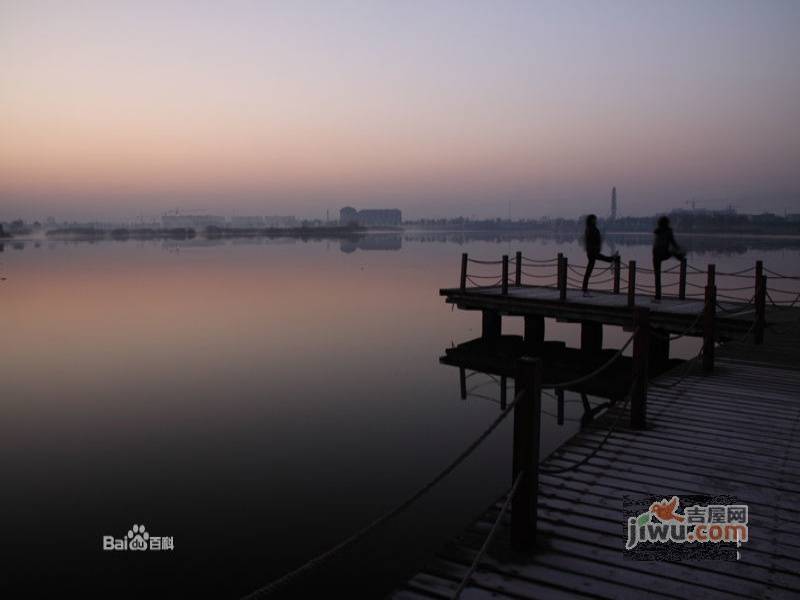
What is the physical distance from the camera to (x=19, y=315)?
100 feet

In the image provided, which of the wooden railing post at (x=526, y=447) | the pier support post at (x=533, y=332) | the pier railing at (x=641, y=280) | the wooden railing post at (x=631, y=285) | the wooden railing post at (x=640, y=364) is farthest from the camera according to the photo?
the pier support post at (x=533, y=332)

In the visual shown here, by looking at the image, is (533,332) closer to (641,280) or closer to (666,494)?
(666,494)

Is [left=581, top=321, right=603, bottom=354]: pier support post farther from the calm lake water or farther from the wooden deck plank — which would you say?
the wooden deck plank

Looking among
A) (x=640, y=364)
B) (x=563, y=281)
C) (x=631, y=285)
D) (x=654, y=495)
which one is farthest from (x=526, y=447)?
(x=563, y=281)

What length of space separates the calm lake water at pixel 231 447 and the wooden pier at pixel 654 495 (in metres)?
2.68

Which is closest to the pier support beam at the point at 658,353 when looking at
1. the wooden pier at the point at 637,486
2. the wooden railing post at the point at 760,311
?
the wooden railing post at the point at 760,311

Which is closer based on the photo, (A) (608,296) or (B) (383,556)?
(B) (383,556)

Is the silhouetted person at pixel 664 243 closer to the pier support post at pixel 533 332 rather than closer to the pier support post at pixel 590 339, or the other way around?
the pier support post at pixel 590 339

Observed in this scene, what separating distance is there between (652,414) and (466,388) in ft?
28.8

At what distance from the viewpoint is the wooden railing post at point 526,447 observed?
477 cm

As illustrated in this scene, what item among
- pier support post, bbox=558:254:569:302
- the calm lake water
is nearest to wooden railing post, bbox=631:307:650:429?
the calm lake water

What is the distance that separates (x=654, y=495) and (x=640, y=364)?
2.20 meters

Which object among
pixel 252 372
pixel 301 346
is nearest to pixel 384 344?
pixel 301 346

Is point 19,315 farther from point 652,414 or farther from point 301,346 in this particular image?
point 652,414
